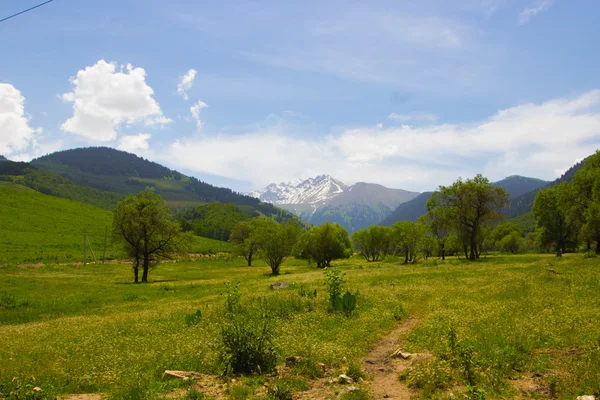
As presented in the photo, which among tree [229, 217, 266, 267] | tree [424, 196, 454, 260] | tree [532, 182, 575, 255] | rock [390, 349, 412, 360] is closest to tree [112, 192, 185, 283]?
tree [229, 217, 266, 267]

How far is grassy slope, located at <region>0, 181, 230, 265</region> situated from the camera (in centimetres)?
7881

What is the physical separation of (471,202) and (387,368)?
57021mm

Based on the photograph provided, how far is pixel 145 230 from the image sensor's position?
52.2 metres

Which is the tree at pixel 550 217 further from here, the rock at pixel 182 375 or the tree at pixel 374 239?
the rock at pixel 182 375

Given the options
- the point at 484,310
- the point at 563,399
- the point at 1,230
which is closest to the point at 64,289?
the point at 484,310

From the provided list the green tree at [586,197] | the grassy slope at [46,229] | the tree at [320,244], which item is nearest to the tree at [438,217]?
the green tree at [586,197]

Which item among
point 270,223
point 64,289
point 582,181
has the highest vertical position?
point 582,181

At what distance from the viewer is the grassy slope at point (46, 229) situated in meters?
78.8

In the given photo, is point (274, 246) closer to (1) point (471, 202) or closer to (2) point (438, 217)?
(2) point (438, 217)

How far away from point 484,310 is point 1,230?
11851cm

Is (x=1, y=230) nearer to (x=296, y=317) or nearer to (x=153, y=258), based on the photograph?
(x=153, y=258)

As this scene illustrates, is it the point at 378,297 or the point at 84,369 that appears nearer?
the point at 84,369

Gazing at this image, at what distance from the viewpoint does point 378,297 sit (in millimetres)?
26062

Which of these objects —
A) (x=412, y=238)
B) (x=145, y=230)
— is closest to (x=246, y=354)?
(x=145, y=230)
